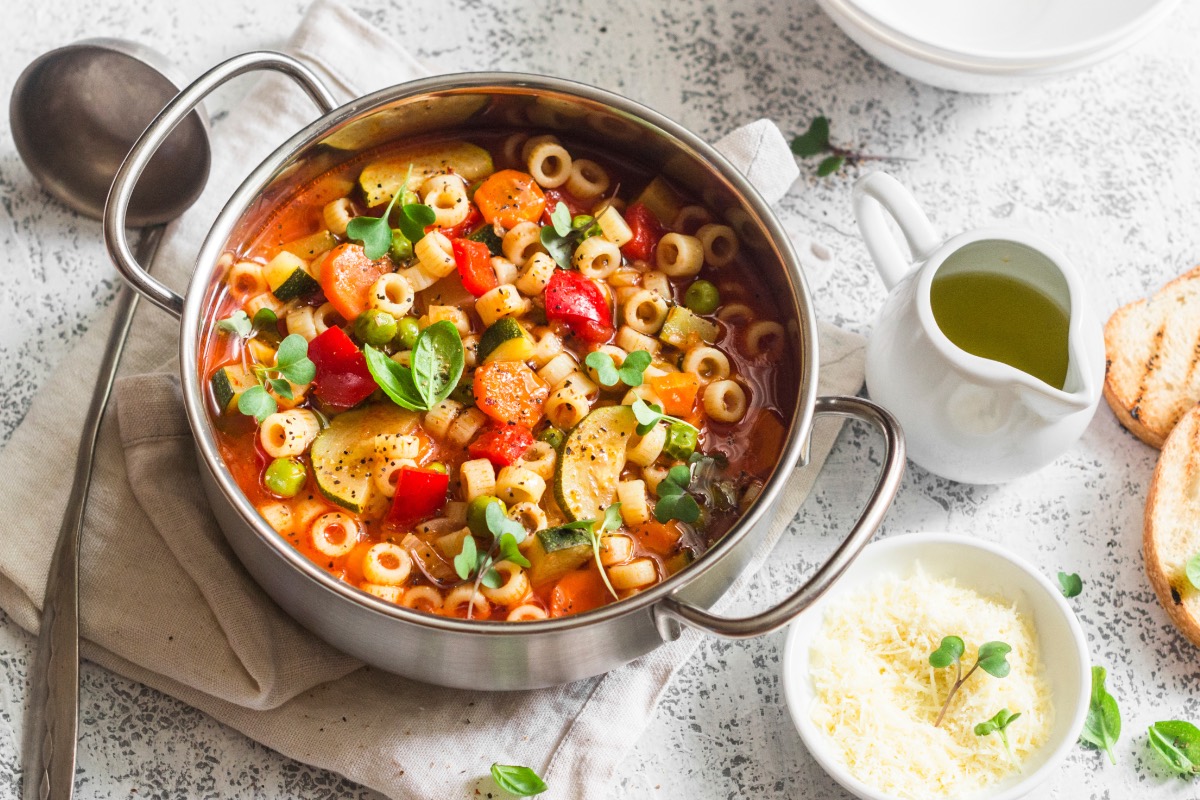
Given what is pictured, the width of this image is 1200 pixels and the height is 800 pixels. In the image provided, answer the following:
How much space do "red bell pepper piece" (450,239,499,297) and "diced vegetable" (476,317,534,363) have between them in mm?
119

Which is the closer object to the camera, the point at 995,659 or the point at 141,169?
the point at 141,169

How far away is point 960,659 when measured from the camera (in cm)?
259

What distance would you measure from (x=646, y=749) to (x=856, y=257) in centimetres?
141

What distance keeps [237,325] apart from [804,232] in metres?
1.52

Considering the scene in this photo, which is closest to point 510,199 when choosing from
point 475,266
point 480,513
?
point 475,266

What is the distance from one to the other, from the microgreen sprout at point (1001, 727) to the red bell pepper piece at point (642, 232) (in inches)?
50.7

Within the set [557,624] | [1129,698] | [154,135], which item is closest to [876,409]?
[557,624]

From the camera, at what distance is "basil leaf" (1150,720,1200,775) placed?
107 inches

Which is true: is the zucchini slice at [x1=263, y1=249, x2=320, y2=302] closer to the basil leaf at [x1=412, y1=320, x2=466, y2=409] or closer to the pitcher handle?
the basil leaf at [x1=412, y1=320, x2=466, y2=409]

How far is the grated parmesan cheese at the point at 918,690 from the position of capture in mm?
2514

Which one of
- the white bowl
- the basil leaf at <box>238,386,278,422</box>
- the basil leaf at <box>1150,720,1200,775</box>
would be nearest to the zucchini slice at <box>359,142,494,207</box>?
the basil leaf at <box>238,386,278,422</box>

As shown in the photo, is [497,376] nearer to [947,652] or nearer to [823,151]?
[947,652]

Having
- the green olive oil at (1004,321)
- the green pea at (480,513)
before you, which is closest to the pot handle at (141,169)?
the green pea at (480,513)

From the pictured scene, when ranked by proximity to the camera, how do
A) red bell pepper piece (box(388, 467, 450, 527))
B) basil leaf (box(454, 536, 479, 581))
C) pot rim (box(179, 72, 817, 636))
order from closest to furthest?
pot rim (box(179, 72, 817, 636)) < basil leaf (box(454, 536, 479, 581)) < red bell pepper piece (box(388, 467, 450, 527))
